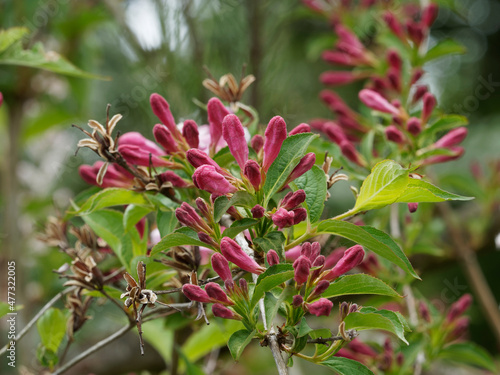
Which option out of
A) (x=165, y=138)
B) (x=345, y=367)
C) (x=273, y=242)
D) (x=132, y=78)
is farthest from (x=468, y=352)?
(x=132, y=78)

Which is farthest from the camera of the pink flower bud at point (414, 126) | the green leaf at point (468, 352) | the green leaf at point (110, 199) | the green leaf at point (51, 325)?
the green leaf at point (468, 352)

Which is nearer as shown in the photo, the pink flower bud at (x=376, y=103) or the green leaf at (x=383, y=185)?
the green leaf at (x=383, y=185)

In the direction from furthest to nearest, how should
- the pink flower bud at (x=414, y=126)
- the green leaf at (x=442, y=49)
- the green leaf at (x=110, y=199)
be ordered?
the green leaf at (x=442, y=49), the pink flower bud at (x=414, y=126), the green leaf at (x=110, y=199)

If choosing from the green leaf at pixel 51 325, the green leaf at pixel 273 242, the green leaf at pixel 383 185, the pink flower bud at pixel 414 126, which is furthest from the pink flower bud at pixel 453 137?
the green leaf at pixel 51 325

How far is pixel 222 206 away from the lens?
1.93ft

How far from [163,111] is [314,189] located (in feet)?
0.79

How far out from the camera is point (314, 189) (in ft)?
2.17

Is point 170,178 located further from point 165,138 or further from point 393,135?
point 393,135

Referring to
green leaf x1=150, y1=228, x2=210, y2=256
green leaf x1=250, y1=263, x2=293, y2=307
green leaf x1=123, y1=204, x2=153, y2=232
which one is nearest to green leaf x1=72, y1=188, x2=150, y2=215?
green leaf x1=123, y1=204, x2=153, y2=232

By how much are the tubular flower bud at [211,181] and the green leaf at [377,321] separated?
210 millimetres

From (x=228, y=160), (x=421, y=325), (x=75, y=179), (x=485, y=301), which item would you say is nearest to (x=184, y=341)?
(x=421, y=325)

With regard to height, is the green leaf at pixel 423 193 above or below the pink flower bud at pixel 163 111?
below

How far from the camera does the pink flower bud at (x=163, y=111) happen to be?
2.38 ft

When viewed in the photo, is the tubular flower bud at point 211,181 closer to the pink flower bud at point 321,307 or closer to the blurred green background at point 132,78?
the pink flower bud at point 321,307
